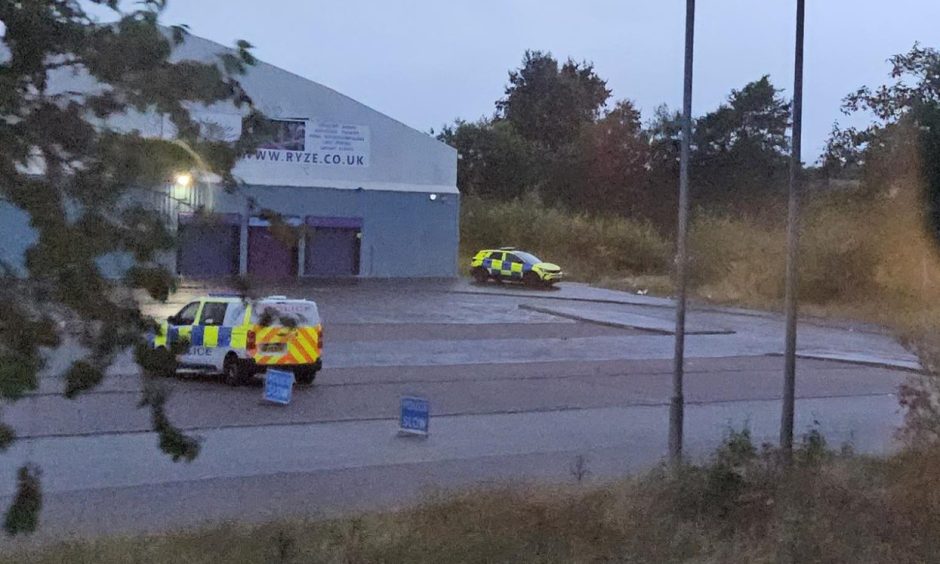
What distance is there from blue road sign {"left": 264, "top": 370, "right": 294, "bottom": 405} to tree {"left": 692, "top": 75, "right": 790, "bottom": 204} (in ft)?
180

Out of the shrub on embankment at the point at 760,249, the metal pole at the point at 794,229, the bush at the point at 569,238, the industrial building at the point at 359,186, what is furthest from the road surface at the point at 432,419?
the bush at the point at 569,238

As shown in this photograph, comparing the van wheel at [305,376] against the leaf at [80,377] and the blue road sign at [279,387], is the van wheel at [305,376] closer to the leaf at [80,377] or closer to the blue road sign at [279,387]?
the blue road sign at [279,387]

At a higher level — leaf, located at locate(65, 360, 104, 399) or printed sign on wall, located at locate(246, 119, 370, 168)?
printed sign on wall, located at locate(246, 119, 370, 168)

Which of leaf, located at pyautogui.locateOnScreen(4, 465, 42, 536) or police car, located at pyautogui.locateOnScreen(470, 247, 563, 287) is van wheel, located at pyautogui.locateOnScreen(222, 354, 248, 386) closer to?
leaf, located at pyautogui.locateOnScreen(4, 465, 42, 536)

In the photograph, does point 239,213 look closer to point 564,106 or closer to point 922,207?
point 922,207

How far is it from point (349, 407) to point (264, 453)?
3.39 meters

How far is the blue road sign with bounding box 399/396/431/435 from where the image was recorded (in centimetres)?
1286

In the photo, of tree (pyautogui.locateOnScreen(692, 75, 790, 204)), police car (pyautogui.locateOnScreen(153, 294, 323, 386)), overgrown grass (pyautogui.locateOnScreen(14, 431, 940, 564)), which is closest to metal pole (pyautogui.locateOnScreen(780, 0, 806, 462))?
overgrown grass (pyautogui.locateOnScreen(14, 431, 940, 564))

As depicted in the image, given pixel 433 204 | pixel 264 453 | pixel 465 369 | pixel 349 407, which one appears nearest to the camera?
pixel 264 453

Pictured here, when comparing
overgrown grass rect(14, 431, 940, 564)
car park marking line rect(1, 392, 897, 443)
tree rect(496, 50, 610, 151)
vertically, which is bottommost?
car park marking line rect(1, 392, 897, 443)

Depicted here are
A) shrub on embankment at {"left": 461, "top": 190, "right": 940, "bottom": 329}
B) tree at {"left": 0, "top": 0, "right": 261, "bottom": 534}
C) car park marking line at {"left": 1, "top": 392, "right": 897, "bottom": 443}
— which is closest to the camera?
tree at {"left": 0, "top": 0, "right": 261, "bottom": 534}

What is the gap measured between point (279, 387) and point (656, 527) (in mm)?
8535

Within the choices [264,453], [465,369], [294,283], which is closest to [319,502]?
[264,453]

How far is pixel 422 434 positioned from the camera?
43.0ft
